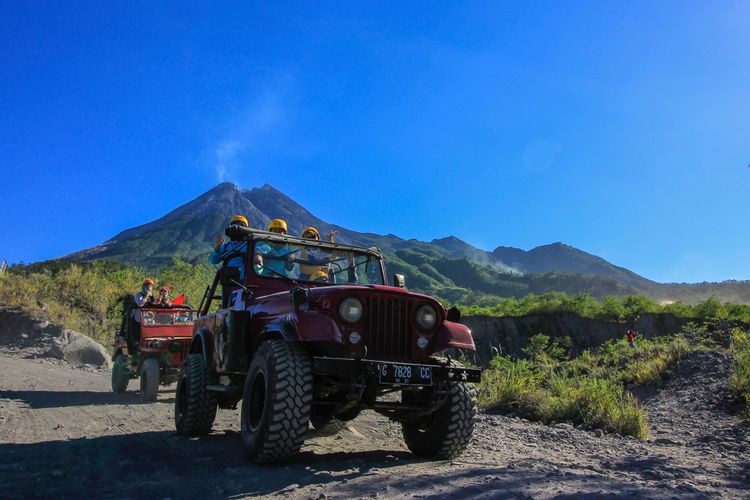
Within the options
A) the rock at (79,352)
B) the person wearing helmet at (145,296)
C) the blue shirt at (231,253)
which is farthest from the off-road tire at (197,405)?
the rock at (79,352)

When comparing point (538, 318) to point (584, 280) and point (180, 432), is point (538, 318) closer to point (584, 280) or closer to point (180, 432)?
point (180, 432)

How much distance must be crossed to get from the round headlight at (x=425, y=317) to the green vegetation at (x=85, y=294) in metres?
16.3

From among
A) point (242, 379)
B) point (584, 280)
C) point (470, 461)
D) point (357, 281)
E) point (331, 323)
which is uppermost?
point (584, 280)

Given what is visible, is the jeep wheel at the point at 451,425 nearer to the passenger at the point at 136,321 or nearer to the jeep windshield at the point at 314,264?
the jeep windshield at the point at 314,264

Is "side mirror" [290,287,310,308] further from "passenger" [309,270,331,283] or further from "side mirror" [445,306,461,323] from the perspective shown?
"passenger" [309,270,331,283]

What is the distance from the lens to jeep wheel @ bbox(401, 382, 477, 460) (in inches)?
208

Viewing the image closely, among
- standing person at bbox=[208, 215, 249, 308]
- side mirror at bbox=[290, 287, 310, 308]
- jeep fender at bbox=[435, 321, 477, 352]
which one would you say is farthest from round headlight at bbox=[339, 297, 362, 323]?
standing person at bbox=[208, 215, 249, 308]

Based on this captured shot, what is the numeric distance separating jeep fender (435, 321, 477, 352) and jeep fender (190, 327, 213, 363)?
9.91ft

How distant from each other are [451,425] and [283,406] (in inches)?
67.2

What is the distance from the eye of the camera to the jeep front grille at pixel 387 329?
16.6 feet

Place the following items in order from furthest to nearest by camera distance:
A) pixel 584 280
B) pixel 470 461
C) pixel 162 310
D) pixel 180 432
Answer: pixel 584 280
pixel 162 310
pixel 180 432
pixel 470 461

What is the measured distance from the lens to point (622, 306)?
122 ft

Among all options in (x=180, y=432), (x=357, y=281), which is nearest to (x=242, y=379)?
(x=180, y=432)

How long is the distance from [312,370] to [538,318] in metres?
38.3
